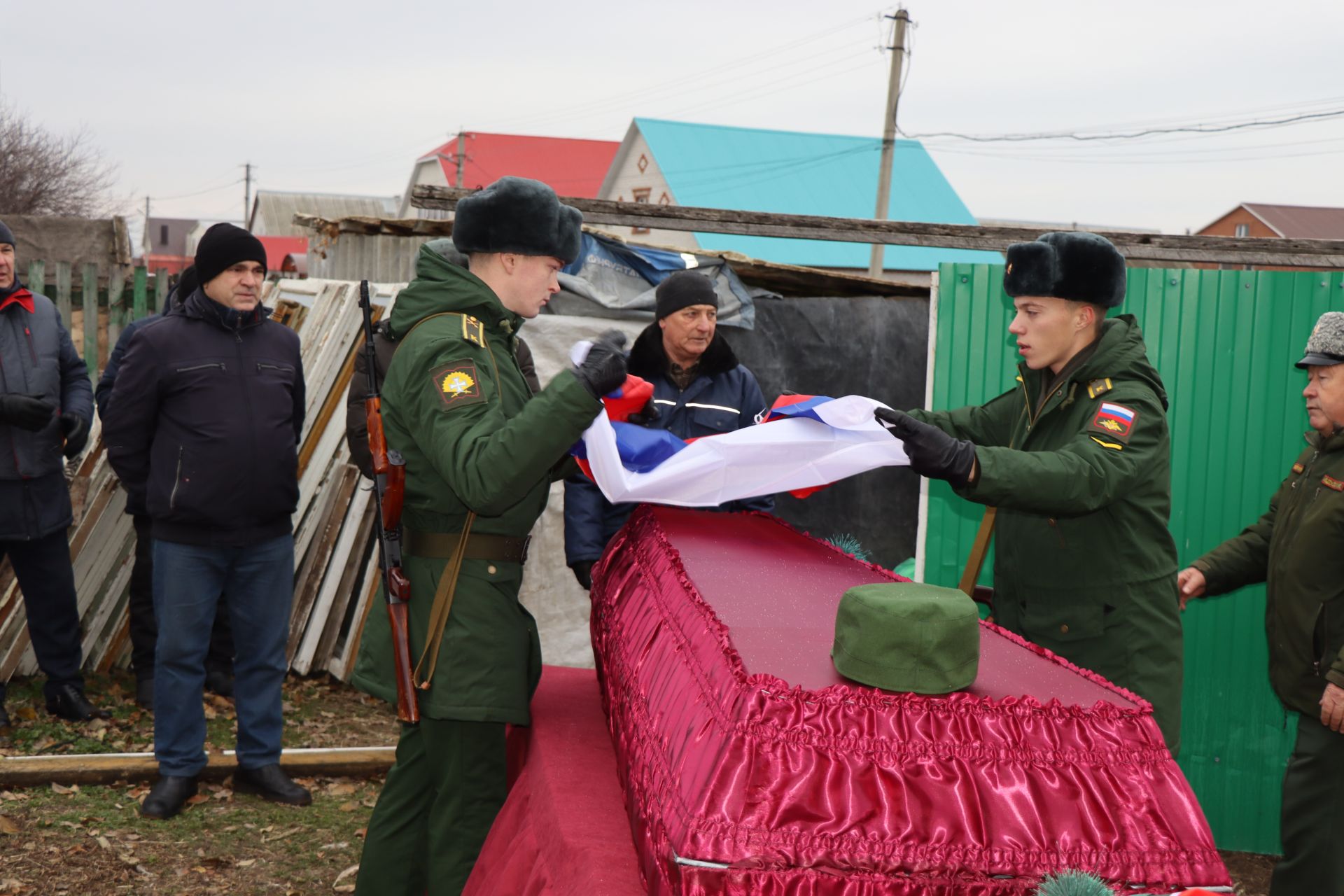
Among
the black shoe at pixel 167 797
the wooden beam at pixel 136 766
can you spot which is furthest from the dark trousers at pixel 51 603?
the black shoe at pixel 167 797

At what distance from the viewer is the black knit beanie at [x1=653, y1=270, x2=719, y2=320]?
469 centimetres

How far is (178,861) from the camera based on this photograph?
4137 mm

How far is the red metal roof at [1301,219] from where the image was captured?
146 ft

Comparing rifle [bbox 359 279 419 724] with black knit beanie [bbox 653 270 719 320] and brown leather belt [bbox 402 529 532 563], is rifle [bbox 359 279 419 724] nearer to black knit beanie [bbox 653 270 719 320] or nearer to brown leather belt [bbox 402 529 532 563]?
brown leather belt [bbox 402 529 532 563]

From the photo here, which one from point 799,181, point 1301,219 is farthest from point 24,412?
point 1301,219

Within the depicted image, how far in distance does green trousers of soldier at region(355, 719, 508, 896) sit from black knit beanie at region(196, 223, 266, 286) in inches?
83.0

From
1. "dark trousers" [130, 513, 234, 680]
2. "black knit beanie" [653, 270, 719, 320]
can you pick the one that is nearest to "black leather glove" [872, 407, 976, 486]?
"black knit beanie" [653, 270, 719, 320]

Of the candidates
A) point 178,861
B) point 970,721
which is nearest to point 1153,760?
point 970,721

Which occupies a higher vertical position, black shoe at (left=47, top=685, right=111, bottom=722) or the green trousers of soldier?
the green trousers of soldier

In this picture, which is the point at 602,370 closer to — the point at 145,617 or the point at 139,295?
the point at 145,617

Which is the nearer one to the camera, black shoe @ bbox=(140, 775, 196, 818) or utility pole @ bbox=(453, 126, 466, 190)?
black shoe @ bbox=(140, 775, 196, 818)

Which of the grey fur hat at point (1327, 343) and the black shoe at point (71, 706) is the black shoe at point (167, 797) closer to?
the black shoe at point (71, 706)

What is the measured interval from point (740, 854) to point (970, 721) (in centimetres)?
45

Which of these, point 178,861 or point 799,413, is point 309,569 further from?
point 799,413
